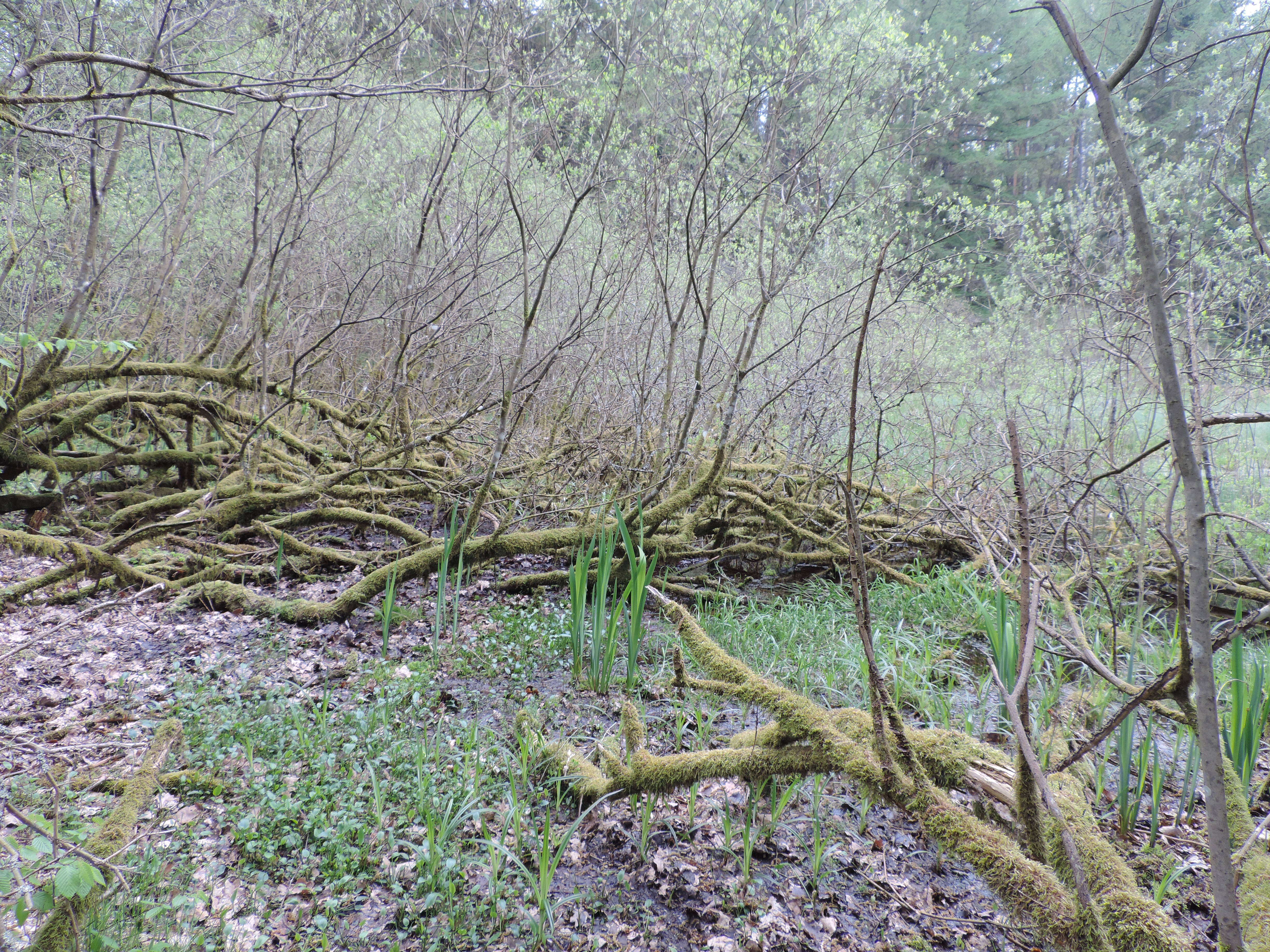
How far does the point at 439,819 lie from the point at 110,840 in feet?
3.05

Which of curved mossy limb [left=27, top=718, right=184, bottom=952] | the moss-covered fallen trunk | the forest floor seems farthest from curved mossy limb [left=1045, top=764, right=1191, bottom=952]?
curved mossy limb [left=27, top=718, right=184, bottom=952]

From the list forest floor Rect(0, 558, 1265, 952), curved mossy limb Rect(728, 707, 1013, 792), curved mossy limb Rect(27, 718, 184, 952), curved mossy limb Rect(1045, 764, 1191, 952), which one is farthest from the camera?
forest floor Rect(0, 558, 1265, 952)

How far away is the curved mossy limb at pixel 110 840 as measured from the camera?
1.44 m

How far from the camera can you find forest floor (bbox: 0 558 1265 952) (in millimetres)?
1880

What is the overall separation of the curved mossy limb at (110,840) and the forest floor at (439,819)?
0.08 m

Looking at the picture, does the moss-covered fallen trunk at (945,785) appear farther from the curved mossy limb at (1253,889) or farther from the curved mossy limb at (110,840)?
the curved mossy limb at (110,840)

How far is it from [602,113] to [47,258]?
258 inches

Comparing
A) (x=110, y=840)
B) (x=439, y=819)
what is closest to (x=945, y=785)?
(x=439, y=819)

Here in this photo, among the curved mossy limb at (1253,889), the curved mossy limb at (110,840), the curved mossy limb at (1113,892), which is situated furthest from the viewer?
the curved mossy limb at (110,840)

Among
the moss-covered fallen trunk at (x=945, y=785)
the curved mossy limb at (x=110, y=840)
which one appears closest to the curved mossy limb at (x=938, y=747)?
the moss-covered fallen trunk at (x=945, y=785)

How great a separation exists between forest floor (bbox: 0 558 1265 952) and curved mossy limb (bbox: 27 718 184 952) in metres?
0.08

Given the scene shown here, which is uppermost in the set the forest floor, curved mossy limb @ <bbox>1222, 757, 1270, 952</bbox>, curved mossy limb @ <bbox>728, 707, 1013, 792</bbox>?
curved mossy limb @ <bbox>728, 707, 1013, 792</bbox>

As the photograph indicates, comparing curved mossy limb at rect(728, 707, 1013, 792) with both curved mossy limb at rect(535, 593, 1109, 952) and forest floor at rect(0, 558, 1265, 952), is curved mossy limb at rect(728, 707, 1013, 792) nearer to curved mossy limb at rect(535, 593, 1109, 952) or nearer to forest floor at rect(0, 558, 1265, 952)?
curved mossy limb at rect(535, 593, 1109, 952)

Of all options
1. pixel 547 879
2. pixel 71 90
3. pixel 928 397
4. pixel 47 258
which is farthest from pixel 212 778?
pixel 928 397
